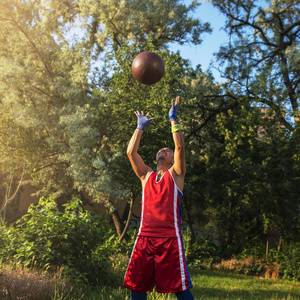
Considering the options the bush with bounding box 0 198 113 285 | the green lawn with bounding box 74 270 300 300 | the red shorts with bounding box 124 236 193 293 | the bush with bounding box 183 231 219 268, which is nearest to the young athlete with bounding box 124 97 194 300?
the red shorts with bounding box 124 236 193 293

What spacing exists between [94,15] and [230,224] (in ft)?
33.0

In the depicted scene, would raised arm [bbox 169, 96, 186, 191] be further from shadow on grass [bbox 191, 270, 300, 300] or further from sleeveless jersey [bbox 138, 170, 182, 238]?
shadow on grass [bbox 191, 270, 300, 300]

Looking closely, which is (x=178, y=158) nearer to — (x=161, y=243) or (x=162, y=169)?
(x=162, y=169)

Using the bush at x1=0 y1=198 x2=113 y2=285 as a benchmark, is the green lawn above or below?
below

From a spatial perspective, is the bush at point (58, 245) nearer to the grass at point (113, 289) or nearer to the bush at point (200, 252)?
the grass at point (113, 289)

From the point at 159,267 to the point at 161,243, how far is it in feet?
0.70

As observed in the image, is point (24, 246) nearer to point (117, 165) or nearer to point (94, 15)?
point (117, 165)

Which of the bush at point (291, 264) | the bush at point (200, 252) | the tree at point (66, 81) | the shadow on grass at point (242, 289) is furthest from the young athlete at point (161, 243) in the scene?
the bush at point (200, 252)

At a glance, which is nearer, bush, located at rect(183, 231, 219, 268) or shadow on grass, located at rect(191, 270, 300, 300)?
shadow on grass, located at rect(191, 270, 300, 300)

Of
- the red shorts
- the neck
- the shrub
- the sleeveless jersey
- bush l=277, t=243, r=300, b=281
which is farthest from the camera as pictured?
bush l=277, t=243, r=300, b=281

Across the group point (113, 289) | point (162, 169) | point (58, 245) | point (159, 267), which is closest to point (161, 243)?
point (159, 267)

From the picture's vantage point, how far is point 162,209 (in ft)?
10.6

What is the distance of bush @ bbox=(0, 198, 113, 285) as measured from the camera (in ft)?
16.4

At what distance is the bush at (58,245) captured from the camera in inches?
196
